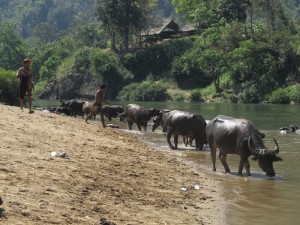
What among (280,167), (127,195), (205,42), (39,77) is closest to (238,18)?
(205,42)

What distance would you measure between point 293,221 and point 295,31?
76509mm

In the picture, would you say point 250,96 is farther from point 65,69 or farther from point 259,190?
point 259,190

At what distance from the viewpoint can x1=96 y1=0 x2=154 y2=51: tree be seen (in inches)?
3445

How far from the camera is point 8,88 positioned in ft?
99.2

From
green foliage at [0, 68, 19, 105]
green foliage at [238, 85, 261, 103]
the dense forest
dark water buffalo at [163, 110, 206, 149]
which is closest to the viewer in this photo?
dark water buffalo at [163, 110, 206, 149]

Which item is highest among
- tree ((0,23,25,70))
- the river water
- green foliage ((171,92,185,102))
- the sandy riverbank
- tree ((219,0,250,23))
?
tree ((219,0,250,23))

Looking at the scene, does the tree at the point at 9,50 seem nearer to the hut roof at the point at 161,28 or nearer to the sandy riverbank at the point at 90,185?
the hut roof at the point at 161,28

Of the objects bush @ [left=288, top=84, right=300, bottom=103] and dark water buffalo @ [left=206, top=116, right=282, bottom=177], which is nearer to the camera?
dark water buffalo @ [left=206, top=116, right=282, bottom=177]

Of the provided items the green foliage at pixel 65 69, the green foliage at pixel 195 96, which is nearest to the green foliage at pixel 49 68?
the green foliage at pixel 65 69

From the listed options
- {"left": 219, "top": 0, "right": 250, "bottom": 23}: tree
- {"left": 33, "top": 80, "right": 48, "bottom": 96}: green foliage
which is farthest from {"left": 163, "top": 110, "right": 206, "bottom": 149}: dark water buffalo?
{"left": 33, "top": 80, "right": 48, "bottom": 96}: green foliage

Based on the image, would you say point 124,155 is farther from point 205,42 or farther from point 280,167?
point 205,42

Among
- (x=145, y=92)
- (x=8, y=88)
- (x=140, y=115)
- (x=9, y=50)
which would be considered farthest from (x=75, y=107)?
(x=9, y=50)

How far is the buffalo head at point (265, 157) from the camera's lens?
1393cm

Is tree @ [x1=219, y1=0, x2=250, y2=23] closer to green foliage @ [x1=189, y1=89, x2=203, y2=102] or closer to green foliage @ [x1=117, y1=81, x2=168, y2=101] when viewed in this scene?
green foliage @ [x1=117, y1=81, x2=168, y2=101]
